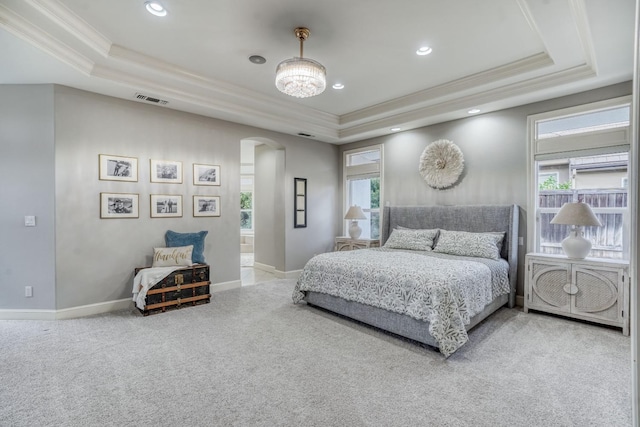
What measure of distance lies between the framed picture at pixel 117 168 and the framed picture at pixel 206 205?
34.4 inches

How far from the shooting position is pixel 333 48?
10.8 ft

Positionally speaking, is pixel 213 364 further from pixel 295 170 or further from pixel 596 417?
pixel 295 170

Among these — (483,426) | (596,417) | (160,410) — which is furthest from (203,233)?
(596,417)

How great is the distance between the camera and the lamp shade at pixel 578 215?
11.1ft

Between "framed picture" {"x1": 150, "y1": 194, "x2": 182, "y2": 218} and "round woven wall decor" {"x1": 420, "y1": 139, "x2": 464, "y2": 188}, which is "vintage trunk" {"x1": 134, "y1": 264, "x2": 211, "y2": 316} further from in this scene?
"round woven wall decor" {"x1": 420, "y1": 139, "x2": 464, "y2": 188}

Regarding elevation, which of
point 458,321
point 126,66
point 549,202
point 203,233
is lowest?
point 458,321

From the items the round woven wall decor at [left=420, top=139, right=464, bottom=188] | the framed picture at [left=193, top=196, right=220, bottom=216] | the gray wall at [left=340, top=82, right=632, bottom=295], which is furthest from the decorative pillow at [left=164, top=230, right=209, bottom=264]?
the round woven wall decor at [left=420, top=139, right=464, bottom=188]

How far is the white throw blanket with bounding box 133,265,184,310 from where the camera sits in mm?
3744

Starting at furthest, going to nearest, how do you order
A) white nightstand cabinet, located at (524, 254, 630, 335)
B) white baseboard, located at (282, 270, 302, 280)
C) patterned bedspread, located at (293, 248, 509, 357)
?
white baseboard, located at (282, 270, 302, 280), white nightstand cabinet, located at (524, 254, 630, 335), patterned bedspread, located at (293, 248, 509, 357)

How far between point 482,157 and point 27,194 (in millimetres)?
5853

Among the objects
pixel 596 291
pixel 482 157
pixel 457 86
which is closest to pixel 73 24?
pixel 457 86

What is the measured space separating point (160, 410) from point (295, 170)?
4.55m

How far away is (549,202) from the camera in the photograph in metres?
4.10

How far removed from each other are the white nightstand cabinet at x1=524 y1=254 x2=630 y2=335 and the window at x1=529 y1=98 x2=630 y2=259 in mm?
446
